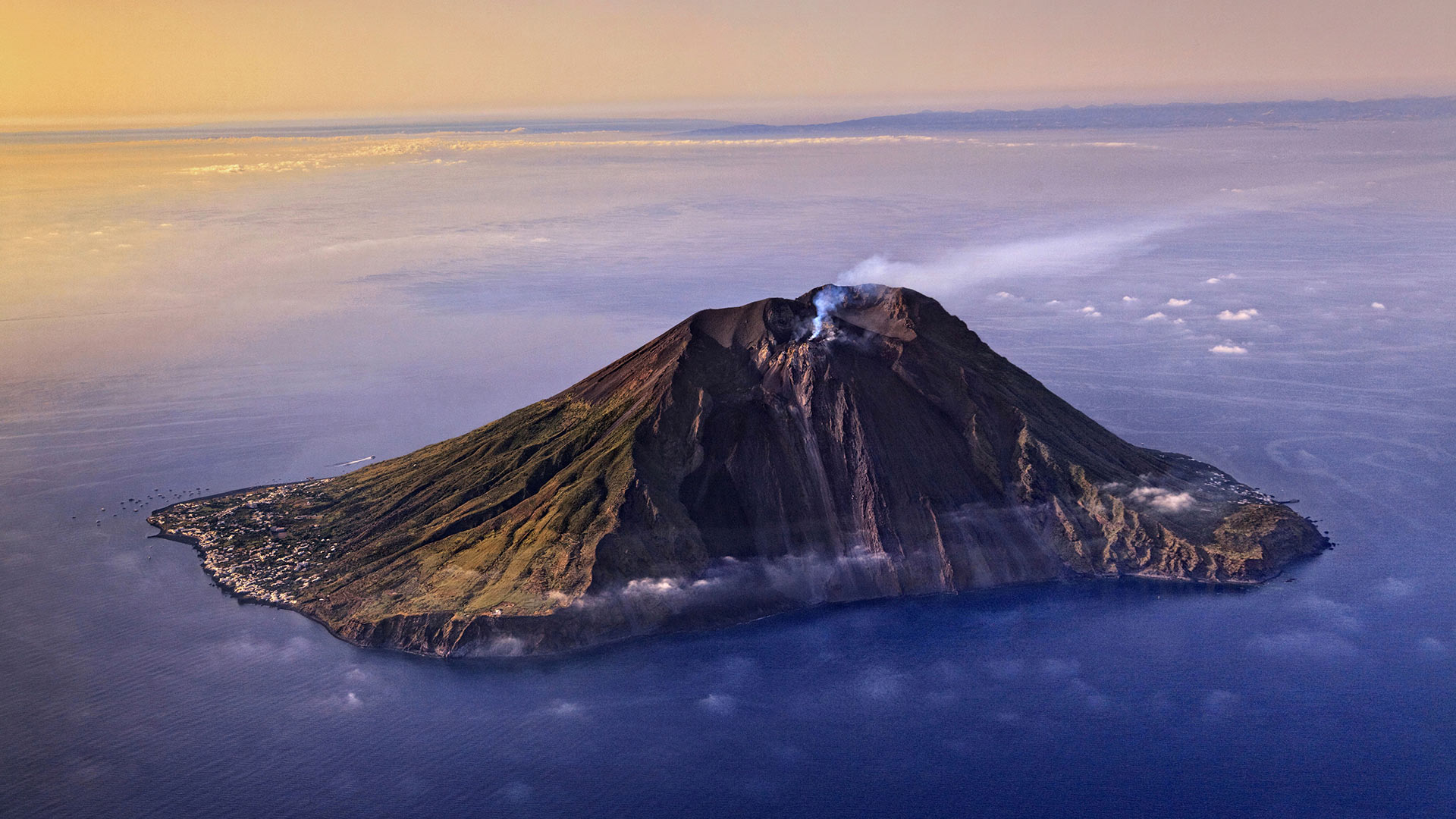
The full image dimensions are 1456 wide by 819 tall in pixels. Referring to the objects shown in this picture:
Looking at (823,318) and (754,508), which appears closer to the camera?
(754,508)

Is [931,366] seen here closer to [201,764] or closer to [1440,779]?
[1440,779]

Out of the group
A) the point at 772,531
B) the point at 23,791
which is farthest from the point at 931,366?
the point at 23,791

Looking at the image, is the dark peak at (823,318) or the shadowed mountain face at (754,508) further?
the dark peak at (823,318)

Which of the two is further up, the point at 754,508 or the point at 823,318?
the point at 823,318

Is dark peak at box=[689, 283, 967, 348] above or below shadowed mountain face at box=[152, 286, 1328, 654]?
above

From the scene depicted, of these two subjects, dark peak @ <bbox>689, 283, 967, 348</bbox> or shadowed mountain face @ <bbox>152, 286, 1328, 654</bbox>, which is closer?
shadowed mountain face @ <bbox>152, 286, 1328, 654</bbox>

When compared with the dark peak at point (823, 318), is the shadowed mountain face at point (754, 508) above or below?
below

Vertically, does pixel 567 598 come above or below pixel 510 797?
above

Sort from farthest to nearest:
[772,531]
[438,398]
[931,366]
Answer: [438,398] < [931,366] < [772,531]
